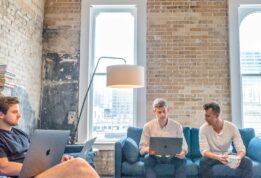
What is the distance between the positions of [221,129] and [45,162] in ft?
8.13

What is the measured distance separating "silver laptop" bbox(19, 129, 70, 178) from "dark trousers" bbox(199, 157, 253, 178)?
2067 mm

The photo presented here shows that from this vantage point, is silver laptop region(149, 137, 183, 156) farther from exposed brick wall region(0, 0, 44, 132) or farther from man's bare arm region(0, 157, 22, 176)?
exposed brick wall region(0, 0, 44, 132)

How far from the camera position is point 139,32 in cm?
531

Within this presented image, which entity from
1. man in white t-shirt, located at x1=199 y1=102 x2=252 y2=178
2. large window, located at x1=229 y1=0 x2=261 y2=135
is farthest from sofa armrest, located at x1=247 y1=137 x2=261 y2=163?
large window, located at x1=229 y1=0 x2=261 y2=135

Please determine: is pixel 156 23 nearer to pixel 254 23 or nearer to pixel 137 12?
pixel 137 12

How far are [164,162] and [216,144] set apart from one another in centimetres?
69

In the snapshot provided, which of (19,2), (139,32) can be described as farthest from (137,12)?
(19,2)

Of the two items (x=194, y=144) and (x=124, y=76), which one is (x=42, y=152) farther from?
(x=194, y=144)

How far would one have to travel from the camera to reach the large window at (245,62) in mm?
5090

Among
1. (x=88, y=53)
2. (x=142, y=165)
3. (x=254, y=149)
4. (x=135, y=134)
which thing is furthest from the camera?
(x=88, y=53)

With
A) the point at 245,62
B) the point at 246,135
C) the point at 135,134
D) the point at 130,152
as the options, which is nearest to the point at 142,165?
the point at 130,152

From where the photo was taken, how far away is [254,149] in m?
4.14

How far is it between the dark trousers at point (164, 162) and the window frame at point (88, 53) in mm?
1356

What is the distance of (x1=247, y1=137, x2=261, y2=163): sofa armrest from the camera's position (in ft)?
13.1
